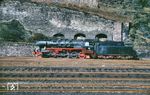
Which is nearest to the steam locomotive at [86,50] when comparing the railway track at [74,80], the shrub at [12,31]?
the shrub at [12,31]

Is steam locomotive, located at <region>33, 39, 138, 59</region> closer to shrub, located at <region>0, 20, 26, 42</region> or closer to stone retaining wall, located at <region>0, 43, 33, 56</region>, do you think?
stone retaining wall, located at <region>0, 43, 33, 56</region>

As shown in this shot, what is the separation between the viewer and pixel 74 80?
13625 millimetres

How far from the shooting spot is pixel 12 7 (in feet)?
113

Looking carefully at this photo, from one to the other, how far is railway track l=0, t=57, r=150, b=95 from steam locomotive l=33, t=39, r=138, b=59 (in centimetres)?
902

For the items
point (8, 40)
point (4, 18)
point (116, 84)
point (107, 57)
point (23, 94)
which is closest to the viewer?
point (23, 94)

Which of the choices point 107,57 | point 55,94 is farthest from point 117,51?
point 55,94

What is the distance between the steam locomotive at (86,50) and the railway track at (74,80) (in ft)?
29.6

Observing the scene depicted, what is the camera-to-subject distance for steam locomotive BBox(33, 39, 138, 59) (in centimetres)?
2592

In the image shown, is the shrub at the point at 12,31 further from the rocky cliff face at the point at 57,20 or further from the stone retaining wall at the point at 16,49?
the stone retaining wall at the point at 16,49

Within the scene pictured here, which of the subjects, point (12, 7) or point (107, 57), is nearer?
point (107, 57)

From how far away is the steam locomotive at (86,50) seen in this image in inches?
1021

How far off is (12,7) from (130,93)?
23.9 metres

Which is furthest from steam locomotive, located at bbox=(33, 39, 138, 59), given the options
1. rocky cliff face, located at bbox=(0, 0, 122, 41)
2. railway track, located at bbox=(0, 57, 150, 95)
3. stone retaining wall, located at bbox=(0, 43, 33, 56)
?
railway track, located at bbox=(0, 57, 150, 95)

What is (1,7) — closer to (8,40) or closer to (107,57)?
(8,40)
